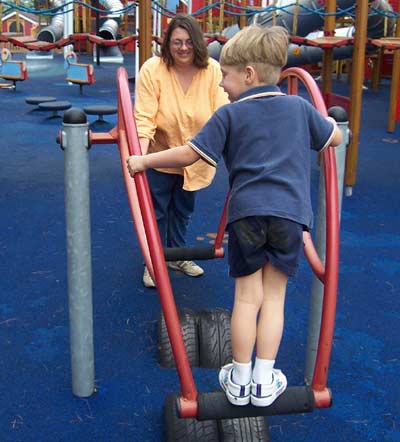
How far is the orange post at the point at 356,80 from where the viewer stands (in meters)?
4.67

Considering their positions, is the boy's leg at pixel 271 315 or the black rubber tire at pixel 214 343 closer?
the boy's leg at pixel 271 315

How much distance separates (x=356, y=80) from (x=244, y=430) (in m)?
3.55

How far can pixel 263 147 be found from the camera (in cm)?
166

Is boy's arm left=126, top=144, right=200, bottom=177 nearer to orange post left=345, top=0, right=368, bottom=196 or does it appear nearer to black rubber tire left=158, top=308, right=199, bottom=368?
black rubber tire left=158, top=308, right=199, bottom=368

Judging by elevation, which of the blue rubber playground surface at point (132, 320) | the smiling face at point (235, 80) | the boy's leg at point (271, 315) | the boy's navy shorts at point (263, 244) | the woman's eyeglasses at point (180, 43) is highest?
the woman's eyeglasses at point (180, 43)

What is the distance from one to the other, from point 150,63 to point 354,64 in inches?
99.5

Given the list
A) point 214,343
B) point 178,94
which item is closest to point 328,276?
point 214,343

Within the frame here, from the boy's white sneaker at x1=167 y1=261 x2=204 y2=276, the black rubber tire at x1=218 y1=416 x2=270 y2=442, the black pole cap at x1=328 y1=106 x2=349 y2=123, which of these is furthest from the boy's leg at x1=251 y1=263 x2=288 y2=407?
the boy's white sneaker at x1=167 y1=261 x2=204 y2=276

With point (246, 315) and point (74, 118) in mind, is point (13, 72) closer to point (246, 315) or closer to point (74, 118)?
point (74, 118)

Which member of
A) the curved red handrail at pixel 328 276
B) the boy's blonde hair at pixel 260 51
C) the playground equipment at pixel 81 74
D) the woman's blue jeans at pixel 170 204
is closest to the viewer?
the boy's blonde hair at pixel 260 51

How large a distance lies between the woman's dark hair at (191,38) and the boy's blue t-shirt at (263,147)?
3.72 ft

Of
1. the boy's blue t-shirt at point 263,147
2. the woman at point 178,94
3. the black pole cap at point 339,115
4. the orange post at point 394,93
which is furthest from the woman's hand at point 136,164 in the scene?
the orange post at point 394,93

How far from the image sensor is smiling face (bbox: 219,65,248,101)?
1.68 metres

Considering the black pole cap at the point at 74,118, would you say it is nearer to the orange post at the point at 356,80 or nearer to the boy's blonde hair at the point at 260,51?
the boy's blonde hair at the point at 260,51
